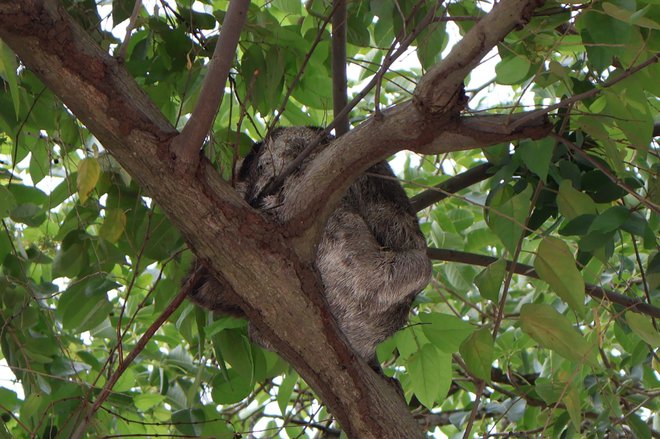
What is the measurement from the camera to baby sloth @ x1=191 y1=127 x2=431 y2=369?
1890 mm

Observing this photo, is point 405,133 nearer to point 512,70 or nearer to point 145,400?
point 512,70

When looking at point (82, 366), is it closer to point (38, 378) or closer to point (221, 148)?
point (38, 378)

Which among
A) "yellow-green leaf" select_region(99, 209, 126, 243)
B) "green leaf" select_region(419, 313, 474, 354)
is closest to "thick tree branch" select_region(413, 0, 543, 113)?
"green leaf" select_region(419, 313, 474, 354)

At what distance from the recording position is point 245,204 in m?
1.62

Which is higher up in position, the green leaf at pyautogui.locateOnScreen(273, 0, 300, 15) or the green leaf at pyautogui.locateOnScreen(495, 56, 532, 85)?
the green leaf at pyautogui.locateOnScreen(273, 0, 300, 15)

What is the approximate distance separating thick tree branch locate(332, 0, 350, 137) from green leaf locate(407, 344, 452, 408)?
0.59 meters

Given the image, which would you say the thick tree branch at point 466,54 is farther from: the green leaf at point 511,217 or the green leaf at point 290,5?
the green leaf at point 290,5

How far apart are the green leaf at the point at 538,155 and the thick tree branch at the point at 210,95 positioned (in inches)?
24.6

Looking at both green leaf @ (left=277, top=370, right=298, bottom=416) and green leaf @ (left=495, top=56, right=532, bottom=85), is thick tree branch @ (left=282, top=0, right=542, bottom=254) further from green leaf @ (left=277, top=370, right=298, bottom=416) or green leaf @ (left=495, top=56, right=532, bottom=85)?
green leaf @ (left=277, top=370, right=298, bottom=416)

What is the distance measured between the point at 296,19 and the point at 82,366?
135 centimetres

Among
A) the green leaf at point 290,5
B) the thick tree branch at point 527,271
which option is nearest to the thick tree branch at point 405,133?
the thick tree branch at point 527,271

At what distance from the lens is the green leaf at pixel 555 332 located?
1.55m

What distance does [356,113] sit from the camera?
12.2ft

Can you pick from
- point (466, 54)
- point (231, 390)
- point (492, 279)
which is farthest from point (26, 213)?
point (466, 54)
